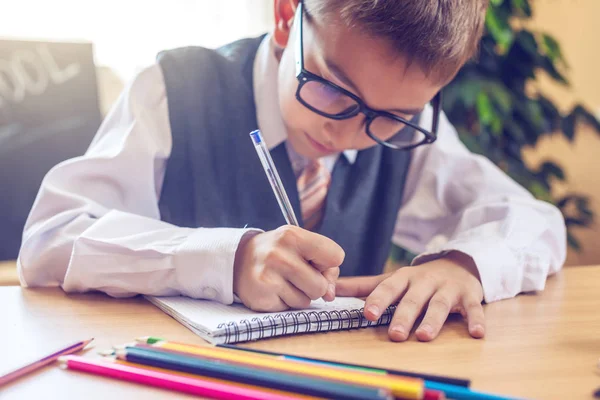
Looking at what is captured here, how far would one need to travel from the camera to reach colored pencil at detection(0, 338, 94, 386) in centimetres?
40

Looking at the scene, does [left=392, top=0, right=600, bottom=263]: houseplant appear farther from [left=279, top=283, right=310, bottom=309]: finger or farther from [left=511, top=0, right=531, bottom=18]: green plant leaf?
[left=279, top=283, right=310, bottom=309]: finger

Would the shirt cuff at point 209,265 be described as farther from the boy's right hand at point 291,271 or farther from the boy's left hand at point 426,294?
the boy's left hand at point 426,294

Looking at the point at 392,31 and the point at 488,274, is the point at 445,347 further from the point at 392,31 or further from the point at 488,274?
the point at 392,31

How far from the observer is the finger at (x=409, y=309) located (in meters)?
0.53

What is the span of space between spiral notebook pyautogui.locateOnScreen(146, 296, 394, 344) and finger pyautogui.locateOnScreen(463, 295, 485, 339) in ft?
0.26

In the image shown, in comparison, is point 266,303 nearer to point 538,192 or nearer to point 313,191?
point 313,191

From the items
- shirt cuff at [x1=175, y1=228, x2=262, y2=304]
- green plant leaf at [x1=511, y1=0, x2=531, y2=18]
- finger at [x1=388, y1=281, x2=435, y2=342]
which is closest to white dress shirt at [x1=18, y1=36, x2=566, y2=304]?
shirt cuff at [x1=175, y1=228, x2=262, y2=304]

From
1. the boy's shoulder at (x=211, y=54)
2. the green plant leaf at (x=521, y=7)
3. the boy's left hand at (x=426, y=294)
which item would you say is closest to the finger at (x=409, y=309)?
the boy's left hand at (x=426, y=294)

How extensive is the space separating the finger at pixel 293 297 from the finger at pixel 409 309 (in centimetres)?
9

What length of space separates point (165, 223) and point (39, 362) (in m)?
0.30

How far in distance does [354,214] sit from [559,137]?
143 centimetres

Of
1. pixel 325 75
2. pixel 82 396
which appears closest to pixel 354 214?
pixel 325 75

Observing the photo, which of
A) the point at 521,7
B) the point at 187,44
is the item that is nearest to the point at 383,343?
the point at 187,44

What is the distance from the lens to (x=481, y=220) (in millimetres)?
960
